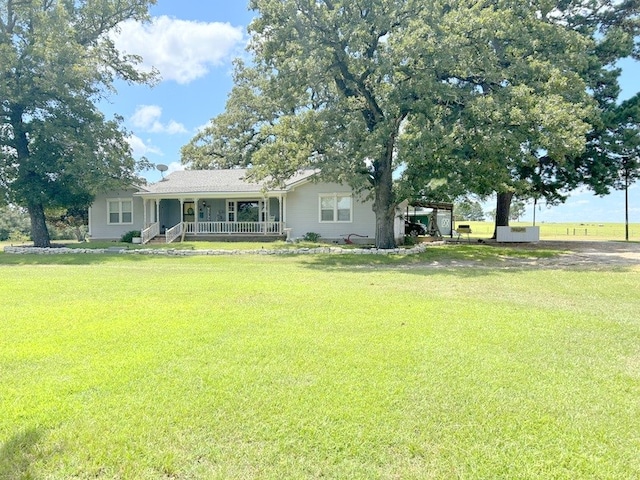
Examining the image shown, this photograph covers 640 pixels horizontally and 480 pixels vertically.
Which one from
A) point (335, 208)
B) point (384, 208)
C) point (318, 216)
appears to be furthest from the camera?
point (318, 216)

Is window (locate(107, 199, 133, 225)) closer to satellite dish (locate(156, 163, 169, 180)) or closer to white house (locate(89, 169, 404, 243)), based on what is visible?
white house (locate(89, 169, 404, 243))

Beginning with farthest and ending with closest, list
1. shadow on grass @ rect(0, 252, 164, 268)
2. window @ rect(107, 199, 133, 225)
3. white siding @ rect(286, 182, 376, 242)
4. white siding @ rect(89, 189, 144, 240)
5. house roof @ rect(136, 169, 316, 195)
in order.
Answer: window @ rect(107, 199, 133, 225) → white siding @ rect(89, 189, 144, 240) → house roof @ rect(136, 169, 316, 195) → white siding @ rect(286, 182, 376, 242) → shadow on grass @ rect(0, 252, 164, 268)

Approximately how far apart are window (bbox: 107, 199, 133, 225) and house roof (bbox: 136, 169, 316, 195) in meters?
1.60

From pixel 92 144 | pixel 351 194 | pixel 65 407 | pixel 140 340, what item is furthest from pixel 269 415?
pixel 92 144

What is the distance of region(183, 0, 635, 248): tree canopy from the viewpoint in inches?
525

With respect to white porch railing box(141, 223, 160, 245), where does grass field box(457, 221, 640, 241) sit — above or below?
below

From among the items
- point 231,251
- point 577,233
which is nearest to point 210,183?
point 231,251

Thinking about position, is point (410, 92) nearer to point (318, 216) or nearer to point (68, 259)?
point (318, 216)

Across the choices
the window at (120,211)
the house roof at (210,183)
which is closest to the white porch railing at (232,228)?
the house roof at (210,183)

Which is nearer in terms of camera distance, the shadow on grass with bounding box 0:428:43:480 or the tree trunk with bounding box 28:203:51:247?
the shadow on grass with bounding box 0:428:43:480

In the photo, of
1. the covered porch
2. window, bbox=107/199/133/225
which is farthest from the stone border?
window, bbox=107/199/133/225

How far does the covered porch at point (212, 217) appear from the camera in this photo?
21609 mm

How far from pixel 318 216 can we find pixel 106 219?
12744mm

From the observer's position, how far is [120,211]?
77.7ft
